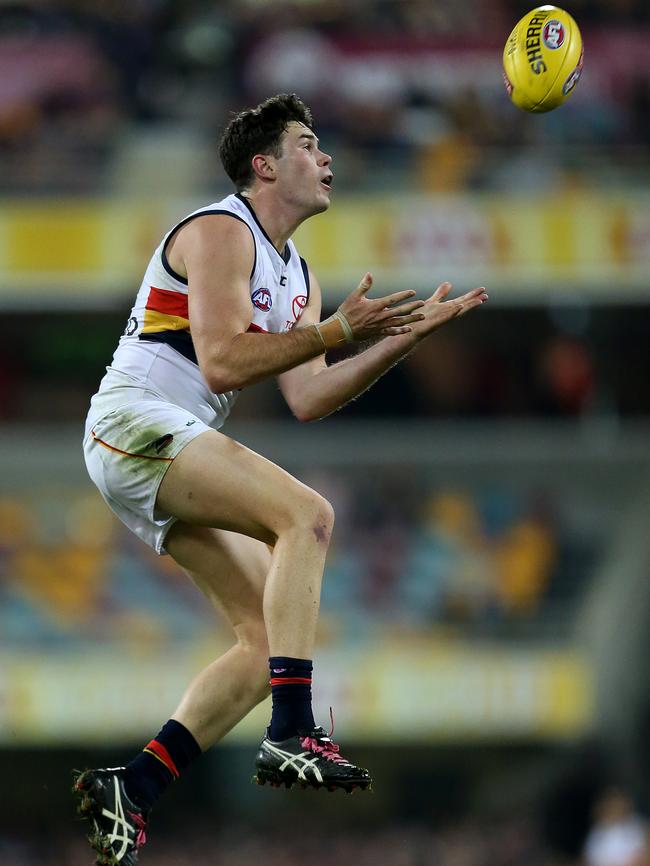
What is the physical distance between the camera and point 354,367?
19.3 ft

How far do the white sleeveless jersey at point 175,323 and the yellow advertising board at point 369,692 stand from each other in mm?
9484

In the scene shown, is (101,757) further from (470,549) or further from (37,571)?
(470,549)

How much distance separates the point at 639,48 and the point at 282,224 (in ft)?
43.9

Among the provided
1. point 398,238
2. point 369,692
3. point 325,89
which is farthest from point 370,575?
point 325,89

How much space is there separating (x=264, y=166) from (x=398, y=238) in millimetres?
10374

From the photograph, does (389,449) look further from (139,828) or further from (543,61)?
(139,828)

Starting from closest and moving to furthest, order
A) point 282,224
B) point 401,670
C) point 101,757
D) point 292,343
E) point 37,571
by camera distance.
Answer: point 292,343 → point 282,224 → point 401,670 → point 37,571 → point 101,757

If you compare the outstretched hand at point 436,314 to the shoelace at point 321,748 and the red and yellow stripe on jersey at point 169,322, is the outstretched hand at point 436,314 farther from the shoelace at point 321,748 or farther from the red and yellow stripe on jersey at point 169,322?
the shoelace at point 321,748

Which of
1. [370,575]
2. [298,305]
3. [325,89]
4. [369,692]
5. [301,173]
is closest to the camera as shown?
[301,173]

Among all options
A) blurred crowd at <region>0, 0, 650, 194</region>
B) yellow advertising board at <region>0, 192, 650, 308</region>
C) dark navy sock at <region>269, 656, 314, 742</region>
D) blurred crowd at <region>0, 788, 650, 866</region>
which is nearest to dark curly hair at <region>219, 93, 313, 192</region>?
dark navy sock at <region>269, 656, 314, 742</region>

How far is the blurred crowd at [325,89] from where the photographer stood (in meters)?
16.5

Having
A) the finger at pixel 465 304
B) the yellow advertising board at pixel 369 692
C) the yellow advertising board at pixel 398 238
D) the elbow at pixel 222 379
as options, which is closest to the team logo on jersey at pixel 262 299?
the elbow at pixel 222 379

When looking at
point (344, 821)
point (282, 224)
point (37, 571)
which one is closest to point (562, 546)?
point (344, 821)

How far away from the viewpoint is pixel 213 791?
60.9 feet
